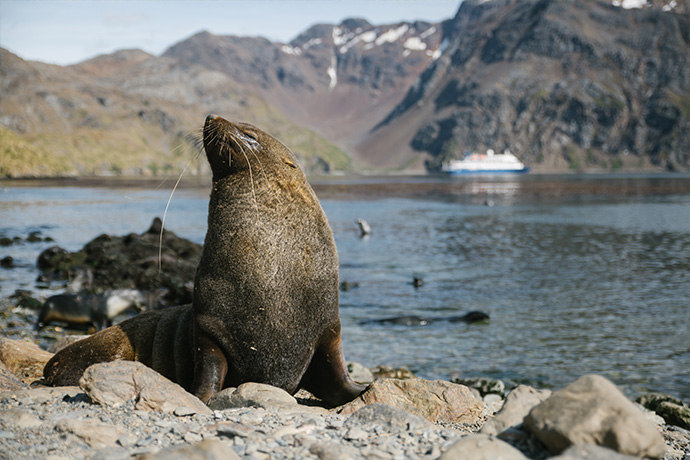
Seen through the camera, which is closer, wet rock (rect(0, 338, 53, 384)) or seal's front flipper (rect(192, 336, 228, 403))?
seal's front flipper (rect(192, 336, 228, 403))

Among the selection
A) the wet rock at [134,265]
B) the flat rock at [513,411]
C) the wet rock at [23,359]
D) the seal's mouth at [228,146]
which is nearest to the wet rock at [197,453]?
A: the flat rock at [513,411]

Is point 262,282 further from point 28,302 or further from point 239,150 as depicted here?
point 28,302

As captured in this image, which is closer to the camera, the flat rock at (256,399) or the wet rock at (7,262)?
the flat rock at (256,399)

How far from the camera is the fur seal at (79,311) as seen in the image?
61.8 ft

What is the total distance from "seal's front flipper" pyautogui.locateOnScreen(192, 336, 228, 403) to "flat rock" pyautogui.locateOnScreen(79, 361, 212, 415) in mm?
807

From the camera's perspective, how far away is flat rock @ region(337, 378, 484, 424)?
838 cm

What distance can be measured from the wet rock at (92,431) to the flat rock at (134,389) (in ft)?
2.28

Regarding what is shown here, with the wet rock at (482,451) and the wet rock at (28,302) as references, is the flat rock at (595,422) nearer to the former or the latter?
the wet rock at (482,451)

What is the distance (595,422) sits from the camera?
4.89m

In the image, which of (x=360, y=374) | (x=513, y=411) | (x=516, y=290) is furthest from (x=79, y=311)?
(x=516, y=290)

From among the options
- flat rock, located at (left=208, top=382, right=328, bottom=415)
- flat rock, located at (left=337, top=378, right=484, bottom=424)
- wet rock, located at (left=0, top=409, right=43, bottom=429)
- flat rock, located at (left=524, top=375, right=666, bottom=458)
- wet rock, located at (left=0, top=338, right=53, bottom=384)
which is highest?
flat rock, located at (left=524, top=375, right=666, bottom=458)

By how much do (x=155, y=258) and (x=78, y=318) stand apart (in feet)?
26.4

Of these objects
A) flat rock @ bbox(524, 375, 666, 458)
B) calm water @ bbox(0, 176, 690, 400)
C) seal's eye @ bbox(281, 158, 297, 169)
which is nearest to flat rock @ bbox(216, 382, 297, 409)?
seal's eye @ bbox(281, 158, 297, 169)

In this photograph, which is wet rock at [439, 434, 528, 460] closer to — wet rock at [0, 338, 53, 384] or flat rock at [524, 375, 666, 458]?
flat rock at [524, 375, 666, 458]
